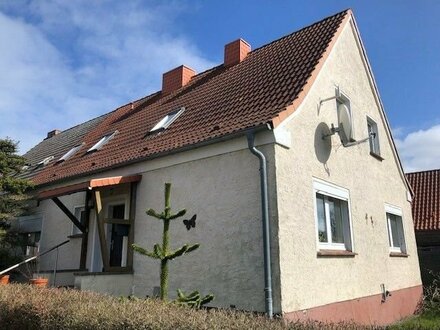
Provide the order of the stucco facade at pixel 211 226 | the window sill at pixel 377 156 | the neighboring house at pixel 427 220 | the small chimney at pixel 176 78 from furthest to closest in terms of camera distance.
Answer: the neighboring house at pixel 427 220 < the small chimney at pixel 176 78 < the window sill at pixel 377 156 < the stucco facade at pixel 211 226

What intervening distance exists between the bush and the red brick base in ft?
7.50

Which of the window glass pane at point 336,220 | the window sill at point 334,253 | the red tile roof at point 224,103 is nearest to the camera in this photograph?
the window sill at point 334,253

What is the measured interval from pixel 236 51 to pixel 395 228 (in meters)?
7.77

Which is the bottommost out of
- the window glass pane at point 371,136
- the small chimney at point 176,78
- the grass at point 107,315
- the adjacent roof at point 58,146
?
the grass at point 107,315

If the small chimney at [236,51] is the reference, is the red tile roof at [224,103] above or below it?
below

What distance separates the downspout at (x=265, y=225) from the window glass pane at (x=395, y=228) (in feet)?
23.6

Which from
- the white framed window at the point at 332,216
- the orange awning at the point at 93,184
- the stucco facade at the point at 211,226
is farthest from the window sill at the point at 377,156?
the orange awning at the point at 93,184

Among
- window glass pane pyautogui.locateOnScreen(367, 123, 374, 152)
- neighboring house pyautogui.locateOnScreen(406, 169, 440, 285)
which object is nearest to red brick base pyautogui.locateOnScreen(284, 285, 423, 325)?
neighboring house pyautogui.locateOnScreen(406, 169, 440, 285)

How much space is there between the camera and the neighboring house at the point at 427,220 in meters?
17.4

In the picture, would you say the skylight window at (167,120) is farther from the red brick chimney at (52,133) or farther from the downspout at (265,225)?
the red brick chimney at (52,133)

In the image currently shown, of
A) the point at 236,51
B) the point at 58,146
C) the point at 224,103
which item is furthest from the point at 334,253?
the point at 58,146

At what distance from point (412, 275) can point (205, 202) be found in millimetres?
8259

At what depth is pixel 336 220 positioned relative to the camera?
9492 mm

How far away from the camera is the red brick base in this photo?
7562 millimetres
